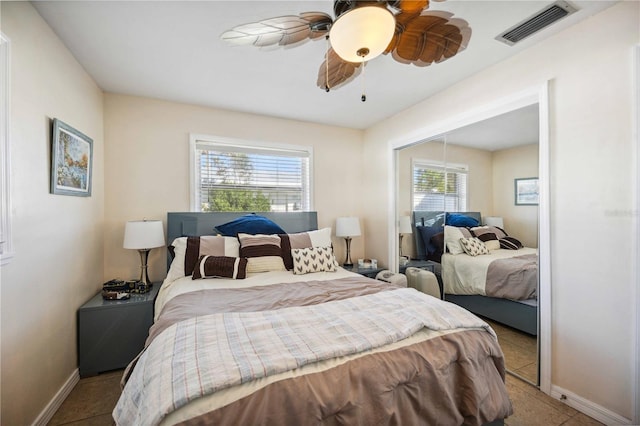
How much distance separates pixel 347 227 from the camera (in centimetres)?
358

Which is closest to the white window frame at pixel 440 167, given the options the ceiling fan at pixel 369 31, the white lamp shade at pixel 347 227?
the white lamp shade at pixel 347 227

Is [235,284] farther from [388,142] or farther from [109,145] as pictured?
[388,142]

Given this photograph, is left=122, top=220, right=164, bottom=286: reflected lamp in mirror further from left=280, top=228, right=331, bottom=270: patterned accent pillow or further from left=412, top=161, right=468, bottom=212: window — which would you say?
left=412, top=161, right=468, bottom=212: window

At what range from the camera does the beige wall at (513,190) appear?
2.11 metres

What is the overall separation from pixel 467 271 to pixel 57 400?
343 cm

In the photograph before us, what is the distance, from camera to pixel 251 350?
1.15 m

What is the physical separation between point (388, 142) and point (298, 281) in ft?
7.25

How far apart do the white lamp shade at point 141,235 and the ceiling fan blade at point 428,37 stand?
2.49 m

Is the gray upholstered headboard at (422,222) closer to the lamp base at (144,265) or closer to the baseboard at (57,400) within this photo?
the lamp base at (144,265)

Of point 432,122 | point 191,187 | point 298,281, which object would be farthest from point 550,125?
point 191,187

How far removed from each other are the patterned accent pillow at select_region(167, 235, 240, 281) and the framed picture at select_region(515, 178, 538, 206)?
255 centimetres

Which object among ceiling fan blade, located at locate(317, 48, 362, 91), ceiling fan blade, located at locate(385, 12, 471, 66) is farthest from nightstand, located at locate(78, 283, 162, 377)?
ceiling fan blade, located at locate(385, 12, 471, 66)

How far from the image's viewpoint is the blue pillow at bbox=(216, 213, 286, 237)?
302 cm

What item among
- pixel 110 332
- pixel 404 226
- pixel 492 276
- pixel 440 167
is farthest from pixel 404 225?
pixel 110 332
